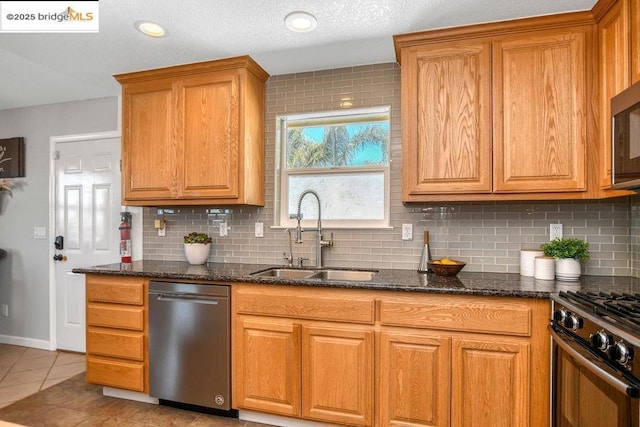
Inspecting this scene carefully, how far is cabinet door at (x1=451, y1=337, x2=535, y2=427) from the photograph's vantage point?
72.0 inches

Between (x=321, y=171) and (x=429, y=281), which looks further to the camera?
(x=321, y=171)

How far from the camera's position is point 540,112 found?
2.10 meters

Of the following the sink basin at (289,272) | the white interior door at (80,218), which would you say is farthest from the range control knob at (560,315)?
the white interior door at (80,218)

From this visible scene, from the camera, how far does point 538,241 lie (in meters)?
2.39

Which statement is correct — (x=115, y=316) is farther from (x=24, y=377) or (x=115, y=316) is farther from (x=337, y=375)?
(x=337, y=375)

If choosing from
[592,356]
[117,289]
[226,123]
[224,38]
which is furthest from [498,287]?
[117,289]

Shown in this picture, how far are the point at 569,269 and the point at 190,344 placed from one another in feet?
7.63

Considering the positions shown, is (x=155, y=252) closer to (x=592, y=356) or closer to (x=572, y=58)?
(x=592, y=356)

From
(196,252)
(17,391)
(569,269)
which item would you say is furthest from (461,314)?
(17,391)

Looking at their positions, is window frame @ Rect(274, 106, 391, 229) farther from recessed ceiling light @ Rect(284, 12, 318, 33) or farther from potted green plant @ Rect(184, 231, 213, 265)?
recessed ceiling light @ Rect(284, 12, 318, 33)

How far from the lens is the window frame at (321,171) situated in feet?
9.01

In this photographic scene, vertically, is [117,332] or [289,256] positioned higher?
[289,256]

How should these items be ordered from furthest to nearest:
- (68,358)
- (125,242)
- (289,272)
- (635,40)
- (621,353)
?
(68,358)
(125,242)
(289,272)
(635,40)
(621,353)

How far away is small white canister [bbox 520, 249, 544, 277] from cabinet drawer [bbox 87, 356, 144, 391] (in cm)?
256
